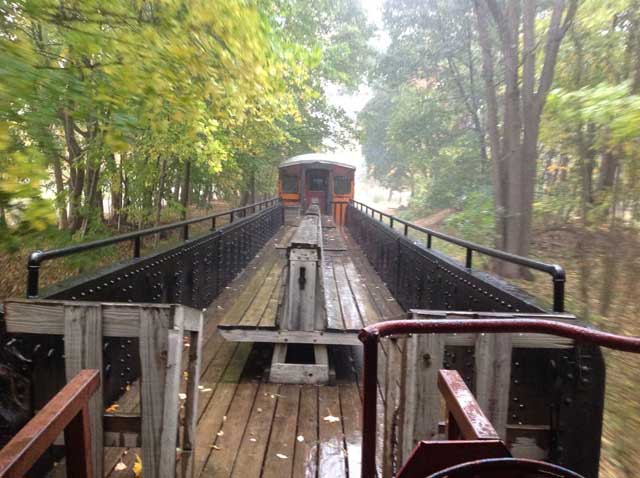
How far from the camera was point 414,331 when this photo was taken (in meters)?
1.35

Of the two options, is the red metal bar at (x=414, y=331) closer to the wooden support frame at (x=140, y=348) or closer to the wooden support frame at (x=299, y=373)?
the wooden support frame at (x=140, y=348)

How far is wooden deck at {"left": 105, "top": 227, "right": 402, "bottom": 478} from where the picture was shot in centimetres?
270

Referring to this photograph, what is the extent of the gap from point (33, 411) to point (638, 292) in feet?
19.7

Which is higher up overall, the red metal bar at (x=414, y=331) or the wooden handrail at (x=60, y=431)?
the red metal bar at (x=414, y=331)

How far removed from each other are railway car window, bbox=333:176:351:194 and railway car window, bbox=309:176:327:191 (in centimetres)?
79

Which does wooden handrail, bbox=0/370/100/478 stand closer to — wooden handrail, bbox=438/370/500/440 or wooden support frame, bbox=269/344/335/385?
wooden handrail, bbox=438/370/500/440

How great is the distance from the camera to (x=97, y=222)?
36.5ft

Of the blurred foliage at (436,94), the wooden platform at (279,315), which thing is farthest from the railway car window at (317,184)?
the wooden platform at (279,315)

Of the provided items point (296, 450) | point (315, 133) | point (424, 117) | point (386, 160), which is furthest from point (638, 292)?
point (386, 160)

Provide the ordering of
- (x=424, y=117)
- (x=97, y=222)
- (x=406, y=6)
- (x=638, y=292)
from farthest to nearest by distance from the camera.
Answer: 1. (x=424, y=117)
2. (x=406, y=6)
3. (x=97, y=222)
4. (x=638, y=292)

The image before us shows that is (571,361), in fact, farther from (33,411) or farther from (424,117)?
(424,117)

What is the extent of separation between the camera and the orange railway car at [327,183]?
64.3ft

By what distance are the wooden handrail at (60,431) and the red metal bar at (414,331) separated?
85cm

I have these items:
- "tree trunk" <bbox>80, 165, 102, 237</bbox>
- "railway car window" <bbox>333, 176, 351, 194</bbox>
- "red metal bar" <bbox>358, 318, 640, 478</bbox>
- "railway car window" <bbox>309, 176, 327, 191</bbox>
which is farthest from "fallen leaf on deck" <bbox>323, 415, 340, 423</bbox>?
"railway car window" <bbox>309, 176, 327, 191</bbox>
